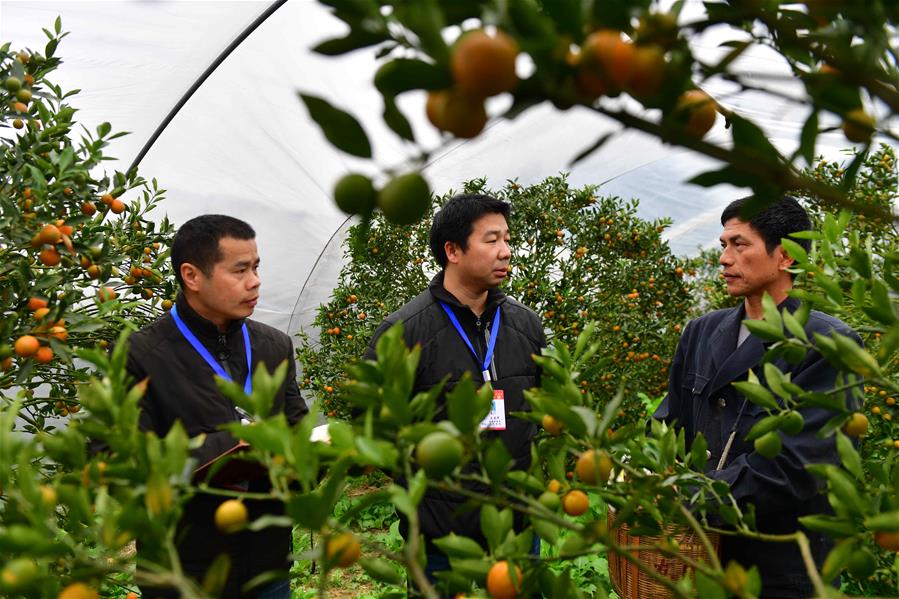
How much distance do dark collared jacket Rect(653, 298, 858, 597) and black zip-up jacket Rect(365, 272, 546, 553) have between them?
542 millimetres

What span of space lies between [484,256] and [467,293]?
0.16 m

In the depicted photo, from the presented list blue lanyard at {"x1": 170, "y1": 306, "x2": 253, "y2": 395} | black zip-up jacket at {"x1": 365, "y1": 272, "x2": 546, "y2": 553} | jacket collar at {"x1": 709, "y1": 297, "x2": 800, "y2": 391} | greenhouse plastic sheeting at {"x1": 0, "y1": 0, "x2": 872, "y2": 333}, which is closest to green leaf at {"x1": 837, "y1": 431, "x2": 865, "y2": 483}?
jacket collar at {"x1": 709, "y1": 297, "x2": 800, "y2": 391}

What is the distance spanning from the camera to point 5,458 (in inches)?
30.0

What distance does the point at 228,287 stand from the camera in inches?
92.5

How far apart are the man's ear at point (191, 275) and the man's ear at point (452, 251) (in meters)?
0.87

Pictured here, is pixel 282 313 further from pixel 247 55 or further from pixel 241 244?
pixel 241 244

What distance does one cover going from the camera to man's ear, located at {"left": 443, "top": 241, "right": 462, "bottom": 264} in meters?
2.71

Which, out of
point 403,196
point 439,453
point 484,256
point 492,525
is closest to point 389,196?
point 403,196

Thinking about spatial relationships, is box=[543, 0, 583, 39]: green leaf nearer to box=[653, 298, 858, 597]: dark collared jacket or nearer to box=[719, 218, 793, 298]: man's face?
box=[653, 298, 858, 597]: dark collared jacket

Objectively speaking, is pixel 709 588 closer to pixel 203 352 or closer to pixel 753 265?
pixel 753 265

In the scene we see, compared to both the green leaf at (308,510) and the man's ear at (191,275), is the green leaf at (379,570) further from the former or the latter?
the man's ear at (191,275)

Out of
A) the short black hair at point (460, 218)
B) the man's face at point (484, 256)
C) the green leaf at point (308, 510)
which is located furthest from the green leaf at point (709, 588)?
the short black hair at point (460, 218)

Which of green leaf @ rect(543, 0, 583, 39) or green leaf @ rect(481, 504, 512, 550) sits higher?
green leaf @ rect(543, 0, 583, 39)

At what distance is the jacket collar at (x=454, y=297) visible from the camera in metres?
2.66
